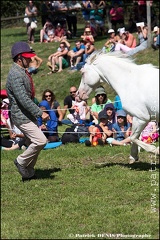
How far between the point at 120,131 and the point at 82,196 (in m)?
3.59

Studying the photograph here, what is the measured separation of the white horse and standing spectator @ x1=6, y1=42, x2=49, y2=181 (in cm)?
144

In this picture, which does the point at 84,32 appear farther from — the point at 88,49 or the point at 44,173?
the point at 44,173

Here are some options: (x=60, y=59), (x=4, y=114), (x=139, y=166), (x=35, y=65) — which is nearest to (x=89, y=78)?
(x=139, y=166)

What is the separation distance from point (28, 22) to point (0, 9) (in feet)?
26.4

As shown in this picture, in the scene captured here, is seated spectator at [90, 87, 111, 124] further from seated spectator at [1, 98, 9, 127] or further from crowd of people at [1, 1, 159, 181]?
seated spectator at [1, 98, 9, 127]

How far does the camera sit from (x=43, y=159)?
11.9 meters

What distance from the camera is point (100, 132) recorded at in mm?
12500

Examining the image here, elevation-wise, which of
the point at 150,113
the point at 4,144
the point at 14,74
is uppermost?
the point at 14,74

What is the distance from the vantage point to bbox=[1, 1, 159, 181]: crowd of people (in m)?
8.84

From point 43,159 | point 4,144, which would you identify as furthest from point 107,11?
point 43,159

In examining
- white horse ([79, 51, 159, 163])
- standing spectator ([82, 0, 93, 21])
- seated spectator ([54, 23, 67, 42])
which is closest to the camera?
white horse ([79, 51, 159, 163])

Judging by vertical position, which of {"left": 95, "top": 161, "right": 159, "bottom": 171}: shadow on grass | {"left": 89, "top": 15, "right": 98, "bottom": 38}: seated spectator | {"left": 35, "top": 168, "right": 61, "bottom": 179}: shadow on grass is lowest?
{"left": 35, "top": 168, "right": 61, "bottom": 179}: shadow on grass

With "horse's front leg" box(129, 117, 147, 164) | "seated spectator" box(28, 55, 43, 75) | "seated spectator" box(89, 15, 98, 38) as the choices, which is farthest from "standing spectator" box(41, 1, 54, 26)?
"horse's front leg" box(129, 117, 147, 164)

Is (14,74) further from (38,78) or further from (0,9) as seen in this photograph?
(0,9)
